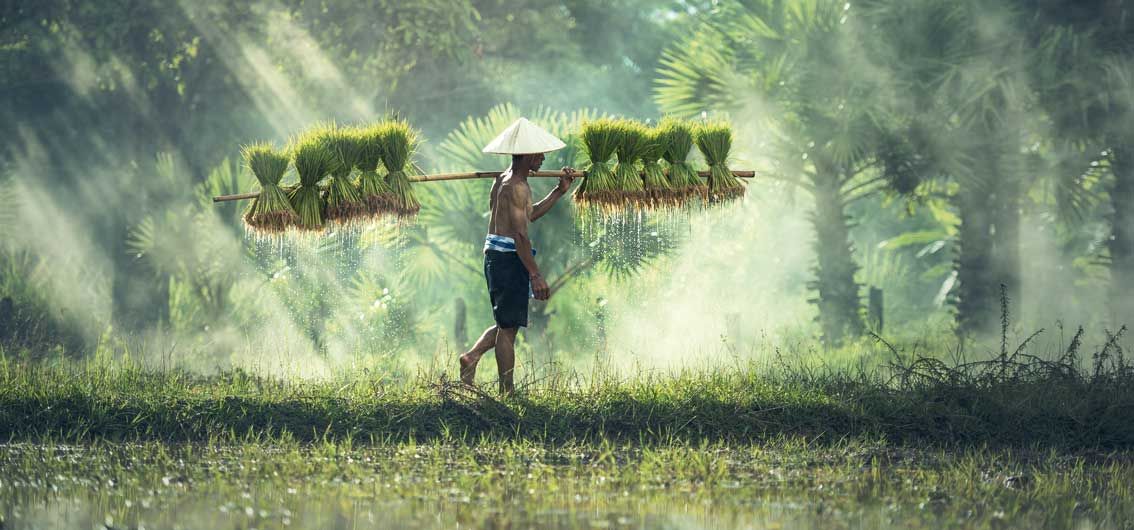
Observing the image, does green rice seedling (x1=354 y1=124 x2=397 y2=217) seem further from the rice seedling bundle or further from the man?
the rice seedling bundle

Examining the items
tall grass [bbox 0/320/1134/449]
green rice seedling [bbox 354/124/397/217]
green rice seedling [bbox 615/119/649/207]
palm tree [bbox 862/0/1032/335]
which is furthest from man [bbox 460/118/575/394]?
palm tree [bbox 862/0/1032/335]

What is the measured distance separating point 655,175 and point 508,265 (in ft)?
4.75

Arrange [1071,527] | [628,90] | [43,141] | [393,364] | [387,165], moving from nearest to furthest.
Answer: [1071,527] → [387,165] → [393,364] → [43,141] → [628,90]

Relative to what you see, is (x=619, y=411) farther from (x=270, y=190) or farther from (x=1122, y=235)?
(x=1122, y=235)

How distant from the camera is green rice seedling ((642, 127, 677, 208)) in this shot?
10.3m

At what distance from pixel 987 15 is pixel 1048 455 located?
38.2 ft

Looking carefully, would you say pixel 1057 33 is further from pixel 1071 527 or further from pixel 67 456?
pixel 67 456

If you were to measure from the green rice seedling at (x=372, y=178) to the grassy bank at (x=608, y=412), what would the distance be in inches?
52.4

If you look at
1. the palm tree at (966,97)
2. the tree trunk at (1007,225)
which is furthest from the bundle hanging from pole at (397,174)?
the tree trunk at (1007,225)

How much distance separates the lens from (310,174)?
10047 mm

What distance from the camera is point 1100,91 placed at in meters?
18.2

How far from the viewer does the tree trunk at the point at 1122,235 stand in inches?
733

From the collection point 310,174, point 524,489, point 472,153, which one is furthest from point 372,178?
point 472,153

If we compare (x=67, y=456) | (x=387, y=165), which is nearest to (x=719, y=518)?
(x=67, y=456)
